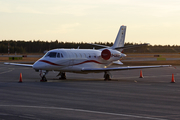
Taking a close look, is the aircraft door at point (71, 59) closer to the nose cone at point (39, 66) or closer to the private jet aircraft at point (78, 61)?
the private jet aircraft at point (78, 61)

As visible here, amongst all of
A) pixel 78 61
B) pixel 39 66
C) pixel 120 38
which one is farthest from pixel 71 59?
pixel 120 38

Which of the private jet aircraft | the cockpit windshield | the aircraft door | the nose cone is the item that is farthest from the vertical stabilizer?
the nose cone

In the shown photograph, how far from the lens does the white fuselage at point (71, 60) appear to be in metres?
27.2

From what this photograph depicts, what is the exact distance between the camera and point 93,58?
3162cm

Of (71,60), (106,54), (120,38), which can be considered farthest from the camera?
(120,38)

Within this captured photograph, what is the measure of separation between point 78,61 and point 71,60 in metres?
0.92

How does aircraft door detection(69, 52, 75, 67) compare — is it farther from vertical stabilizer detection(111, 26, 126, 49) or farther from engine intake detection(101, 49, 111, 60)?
vertical stabilizer detection(111, 26, 126, 49)

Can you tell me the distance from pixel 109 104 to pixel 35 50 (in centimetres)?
16353

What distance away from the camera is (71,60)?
29.0 meters

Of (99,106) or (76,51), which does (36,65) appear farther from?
(99,106)

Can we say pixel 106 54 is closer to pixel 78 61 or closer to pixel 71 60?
pixel 78 61

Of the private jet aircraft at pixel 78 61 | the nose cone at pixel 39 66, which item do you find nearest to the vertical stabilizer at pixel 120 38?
the private jet aircraft at pixel 78 61

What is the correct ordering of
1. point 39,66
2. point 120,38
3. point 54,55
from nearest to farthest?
point 39,66, point 54,55, point 120,38

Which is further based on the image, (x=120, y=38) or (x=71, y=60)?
(x=120, y=38)
